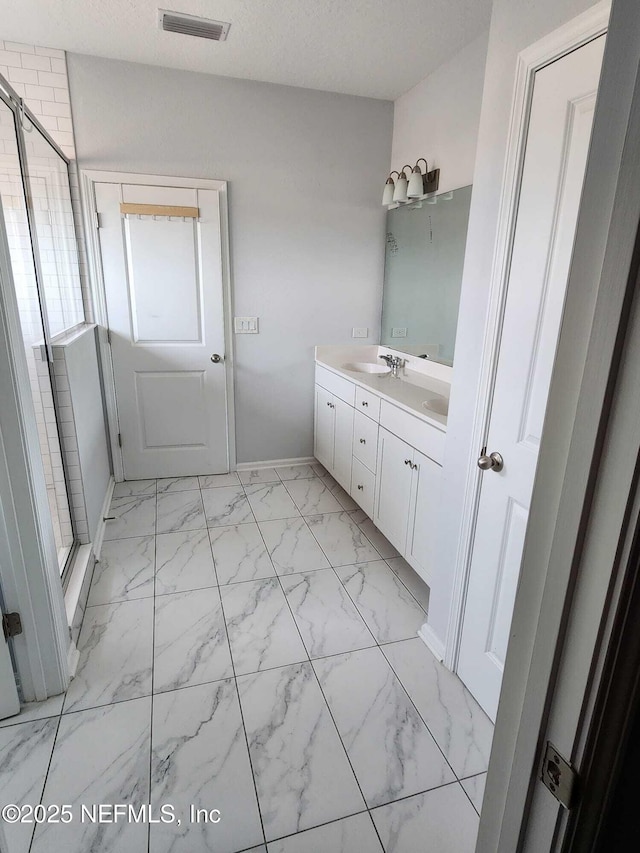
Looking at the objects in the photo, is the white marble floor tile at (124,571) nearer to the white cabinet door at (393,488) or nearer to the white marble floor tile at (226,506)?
the white marble floor tile at (226,506)

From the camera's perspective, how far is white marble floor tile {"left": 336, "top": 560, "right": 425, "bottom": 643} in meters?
2.14

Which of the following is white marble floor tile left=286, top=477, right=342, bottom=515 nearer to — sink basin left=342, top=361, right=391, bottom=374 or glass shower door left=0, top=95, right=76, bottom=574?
sink basin left=342, top=361, right=391, bottom=374

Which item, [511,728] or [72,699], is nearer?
[511,728]

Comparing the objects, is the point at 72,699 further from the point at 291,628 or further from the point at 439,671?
the point at 439,671

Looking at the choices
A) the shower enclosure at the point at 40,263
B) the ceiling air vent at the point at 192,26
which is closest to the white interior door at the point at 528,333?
the shower enclosure at the point at 40,263

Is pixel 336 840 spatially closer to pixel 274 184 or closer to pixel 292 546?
pixel 292 546

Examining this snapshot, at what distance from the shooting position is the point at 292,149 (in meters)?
3.38

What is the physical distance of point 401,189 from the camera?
3189 millimetres

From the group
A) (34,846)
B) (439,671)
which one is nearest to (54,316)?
(34,846)

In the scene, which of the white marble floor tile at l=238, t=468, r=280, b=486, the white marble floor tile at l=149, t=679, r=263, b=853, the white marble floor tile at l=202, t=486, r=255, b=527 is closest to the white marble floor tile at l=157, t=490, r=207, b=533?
the white marble floor tile at l=202, t=486, r=255, b=527

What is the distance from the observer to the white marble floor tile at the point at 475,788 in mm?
1442

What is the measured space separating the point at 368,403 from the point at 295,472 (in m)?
1.28

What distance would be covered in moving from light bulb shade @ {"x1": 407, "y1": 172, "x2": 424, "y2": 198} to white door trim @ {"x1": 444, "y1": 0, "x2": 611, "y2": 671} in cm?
171

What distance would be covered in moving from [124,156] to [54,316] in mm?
1315
